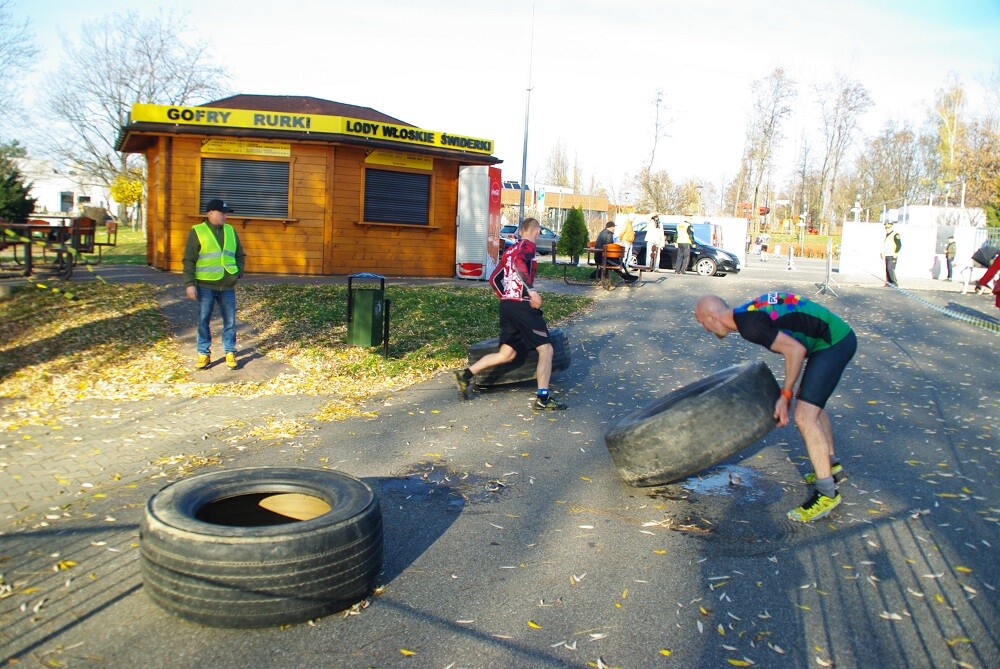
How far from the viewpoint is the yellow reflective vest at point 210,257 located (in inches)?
381

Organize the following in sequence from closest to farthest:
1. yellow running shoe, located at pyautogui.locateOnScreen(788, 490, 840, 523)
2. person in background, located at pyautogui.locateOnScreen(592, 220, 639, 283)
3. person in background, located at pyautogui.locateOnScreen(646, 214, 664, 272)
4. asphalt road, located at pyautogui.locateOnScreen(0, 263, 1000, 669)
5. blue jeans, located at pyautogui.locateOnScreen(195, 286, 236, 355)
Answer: asphalt road, located at pyautogui.locateOnScreen(0, 263, 1000, 669), yellow running shoe, located at pyautogui.locateOnScreen(788, 490, 840, 523), blue jeans, located at pyautogui.locateOnScreen(195, 286, 236, 355), person in background, located at pyautogui.locateOnScreen(592, 220, 639, 283), person in background, located at pyautogui.locateOnScreen(646, 214, 664, 272)

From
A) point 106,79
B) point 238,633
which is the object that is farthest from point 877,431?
point 106,79

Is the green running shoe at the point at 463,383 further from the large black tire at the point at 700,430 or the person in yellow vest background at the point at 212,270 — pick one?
the large black tire at the point at 700,430

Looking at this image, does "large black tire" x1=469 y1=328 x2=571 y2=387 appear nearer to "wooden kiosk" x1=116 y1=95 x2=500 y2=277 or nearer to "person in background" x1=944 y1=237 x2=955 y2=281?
"wooden kiosk" x1=116 y1=95 x2=500 y2=277

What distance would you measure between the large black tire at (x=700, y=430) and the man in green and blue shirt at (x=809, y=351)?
0.54 ft

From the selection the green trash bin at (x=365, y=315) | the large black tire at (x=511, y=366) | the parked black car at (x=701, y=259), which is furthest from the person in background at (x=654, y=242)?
the large black tire at (x=511, y=366)

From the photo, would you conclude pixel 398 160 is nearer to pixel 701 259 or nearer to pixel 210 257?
pixel 210 257

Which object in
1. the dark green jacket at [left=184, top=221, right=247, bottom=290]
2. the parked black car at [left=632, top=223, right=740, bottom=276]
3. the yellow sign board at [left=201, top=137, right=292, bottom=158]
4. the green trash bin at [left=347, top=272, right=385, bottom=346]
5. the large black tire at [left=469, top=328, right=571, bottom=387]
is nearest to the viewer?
the large black tire at [left=469, top=328, right=571, bottom=387]

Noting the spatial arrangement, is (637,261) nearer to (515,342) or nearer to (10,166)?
(515,342)

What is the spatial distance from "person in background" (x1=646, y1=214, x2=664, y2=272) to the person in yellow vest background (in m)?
16.9

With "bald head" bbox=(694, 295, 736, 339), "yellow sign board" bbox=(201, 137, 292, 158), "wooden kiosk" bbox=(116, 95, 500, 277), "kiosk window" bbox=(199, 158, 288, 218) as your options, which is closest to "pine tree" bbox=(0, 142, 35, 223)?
"wooden kiosk" bbox=(116, 95, 500, 277)

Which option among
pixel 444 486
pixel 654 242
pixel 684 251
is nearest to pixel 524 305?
pixel 444 486

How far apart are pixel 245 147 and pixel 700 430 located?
1542 centimetres

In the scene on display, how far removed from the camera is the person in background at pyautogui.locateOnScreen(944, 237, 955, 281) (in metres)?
29.8
